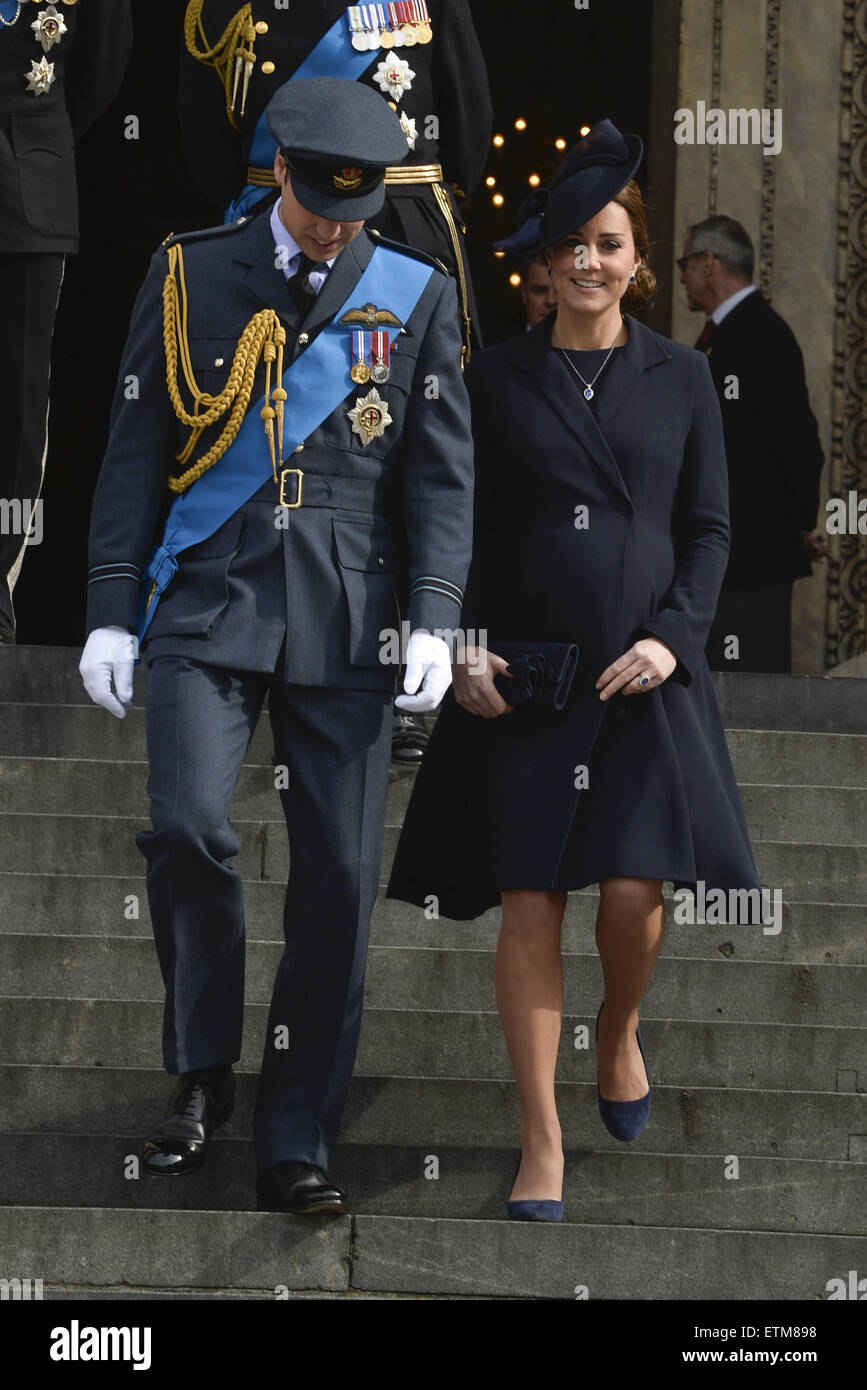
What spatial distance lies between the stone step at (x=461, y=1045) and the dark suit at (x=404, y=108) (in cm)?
187

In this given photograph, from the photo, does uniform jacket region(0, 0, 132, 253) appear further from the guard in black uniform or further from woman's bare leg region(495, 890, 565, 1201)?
woman's bare leg region(495, 890, 565, 1201)

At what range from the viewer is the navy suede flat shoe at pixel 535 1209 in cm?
477

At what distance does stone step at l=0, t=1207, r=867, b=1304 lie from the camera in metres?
4.63

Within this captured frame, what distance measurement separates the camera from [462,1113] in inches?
209

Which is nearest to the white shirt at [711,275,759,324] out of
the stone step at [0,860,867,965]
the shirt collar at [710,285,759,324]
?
the shirt collar at [710,285,759,324]

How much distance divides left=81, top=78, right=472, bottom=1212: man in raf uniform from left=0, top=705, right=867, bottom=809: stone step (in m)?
1.92

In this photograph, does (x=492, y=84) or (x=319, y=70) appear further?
(x=492, y=84)

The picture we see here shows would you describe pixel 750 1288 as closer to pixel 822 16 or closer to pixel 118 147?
pixel 822 16

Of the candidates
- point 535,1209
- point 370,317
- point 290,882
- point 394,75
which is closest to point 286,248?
point 370,317

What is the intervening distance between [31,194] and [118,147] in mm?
6387

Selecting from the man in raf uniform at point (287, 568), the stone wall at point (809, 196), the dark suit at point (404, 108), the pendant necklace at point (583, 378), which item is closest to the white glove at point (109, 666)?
the man in raf uniform at point (287, 568)

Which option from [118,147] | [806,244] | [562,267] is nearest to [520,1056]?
[562,267]

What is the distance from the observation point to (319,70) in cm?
609

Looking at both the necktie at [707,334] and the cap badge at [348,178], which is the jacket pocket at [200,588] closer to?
the cap badge at [348,178]
